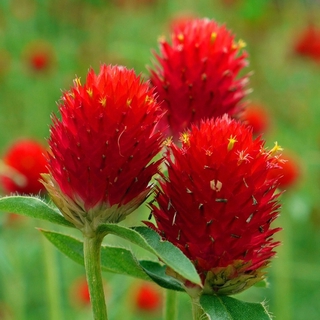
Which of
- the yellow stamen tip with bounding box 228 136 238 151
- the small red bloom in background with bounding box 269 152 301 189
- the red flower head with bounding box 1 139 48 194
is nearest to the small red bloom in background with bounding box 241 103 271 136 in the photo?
the small red bloom in background with bounding box 269 152 301 189

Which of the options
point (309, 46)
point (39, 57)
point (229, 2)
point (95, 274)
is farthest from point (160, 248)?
point (229, 2)

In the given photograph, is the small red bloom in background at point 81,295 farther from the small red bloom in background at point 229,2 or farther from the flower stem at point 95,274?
the small red bloom in background at point 229,2

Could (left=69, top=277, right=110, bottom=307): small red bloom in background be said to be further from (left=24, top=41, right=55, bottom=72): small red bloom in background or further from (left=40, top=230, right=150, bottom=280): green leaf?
(left=40, top=230, right=150, bottom=280): green leaf

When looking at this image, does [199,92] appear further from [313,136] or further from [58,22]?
[58,22]

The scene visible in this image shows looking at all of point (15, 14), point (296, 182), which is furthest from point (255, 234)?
point (15, 14)

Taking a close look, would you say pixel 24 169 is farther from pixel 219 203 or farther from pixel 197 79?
pixel 219 203

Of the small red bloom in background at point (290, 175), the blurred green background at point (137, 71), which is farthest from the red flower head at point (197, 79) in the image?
the small red bloom in background at point (290, 175)
